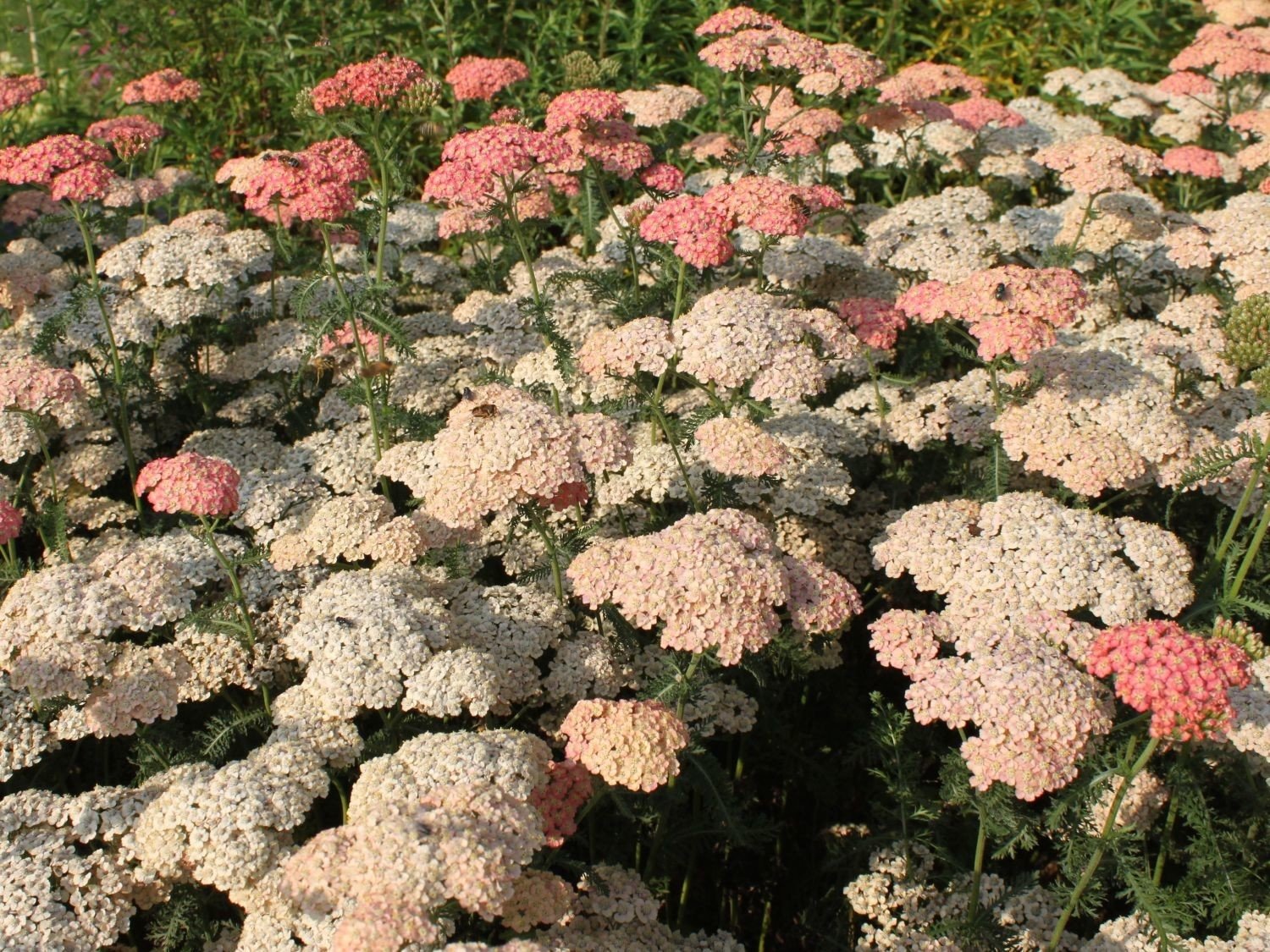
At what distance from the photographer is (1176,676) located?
314cm

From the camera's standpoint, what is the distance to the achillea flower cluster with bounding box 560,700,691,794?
332 centimetres

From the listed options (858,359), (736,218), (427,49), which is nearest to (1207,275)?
(858,359)

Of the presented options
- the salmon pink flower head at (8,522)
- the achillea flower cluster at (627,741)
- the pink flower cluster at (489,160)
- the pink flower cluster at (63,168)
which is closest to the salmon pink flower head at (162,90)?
the pink flower cluster at (63,168)

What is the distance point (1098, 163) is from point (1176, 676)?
A: 147 inches

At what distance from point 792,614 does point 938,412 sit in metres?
1.51

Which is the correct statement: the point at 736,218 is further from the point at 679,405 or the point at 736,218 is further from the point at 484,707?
the point at 484,707

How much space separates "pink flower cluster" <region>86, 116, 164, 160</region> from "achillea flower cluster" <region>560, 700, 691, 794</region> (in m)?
4.51

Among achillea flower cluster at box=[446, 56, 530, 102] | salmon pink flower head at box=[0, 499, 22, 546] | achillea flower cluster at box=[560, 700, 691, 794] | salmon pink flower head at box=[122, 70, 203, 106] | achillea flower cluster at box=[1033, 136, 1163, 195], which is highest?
achillea flower cluster at box=[446, 56, 530, 102]

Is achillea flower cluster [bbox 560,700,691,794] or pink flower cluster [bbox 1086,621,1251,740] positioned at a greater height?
pink flower cluster [bbox 1086,621,1251,740]

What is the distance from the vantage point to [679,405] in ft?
17.6

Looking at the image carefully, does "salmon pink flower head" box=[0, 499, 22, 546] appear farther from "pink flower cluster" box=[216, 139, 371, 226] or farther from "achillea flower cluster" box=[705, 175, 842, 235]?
"achillea flower cluster" box=[705, 175, 842, 235]

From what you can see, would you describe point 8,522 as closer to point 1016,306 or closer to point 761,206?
point 761,206

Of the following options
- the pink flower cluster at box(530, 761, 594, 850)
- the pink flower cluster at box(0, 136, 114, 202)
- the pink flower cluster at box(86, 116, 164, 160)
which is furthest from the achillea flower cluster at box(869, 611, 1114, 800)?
the pink flower cluster at box(86, 116, 164, 160)

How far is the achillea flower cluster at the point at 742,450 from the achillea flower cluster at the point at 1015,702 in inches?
31.3
